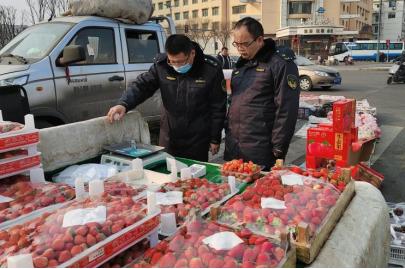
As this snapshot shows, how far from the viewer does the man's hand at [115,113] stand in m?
3.15

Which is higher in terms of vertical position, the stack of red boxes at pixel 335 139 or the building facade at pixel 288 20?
the building facade at pixel 288 20

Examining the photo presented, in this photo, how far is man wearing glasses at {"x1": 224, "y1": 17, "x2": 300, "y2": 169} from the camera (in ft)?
9.96

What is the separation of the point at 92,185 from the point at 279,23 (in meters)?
62.5

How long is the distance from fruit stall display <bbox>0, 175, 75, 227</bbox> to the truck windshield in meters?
2.96

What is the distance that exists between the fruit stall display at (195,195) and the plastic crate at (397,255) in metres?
1.64

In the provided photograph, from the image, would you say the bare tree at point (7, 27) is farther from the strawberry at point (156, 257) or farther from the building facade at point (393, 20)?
the building facade at point (393, 20)

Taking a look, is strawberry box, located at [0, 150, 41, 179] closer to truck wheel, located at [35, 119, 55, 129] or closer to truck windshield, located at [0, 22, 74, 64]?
truck wheel, located at [35, 119, 55, 129]

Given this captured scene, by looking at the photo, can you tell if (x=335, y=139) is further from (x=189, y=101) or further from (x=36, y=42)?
(x=36, y=42)

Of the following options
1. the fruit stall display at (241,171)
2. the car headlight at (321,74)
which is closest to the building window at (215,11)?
the car headlight at (321,74)

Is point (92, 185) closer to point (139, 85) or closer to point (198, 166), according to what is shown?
point (198, 166)

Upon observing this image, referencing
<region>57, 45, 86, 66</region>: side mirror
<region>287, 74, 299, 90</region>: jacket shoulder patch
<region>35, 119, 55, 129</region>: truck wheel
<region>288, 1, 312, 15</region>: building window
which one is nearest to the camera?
<region>287, 74, 299, 90</region>: jacket shoulder patch

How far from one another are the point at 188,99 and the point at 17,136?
4.93 ft

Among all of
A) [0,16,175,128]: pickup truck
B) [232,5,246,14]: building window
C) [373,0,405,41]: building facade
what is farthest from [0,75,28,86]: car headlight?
[373,0,405,41]: building facade

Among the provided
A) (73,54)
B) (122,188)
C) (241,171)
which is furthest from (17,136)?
(73,54)
